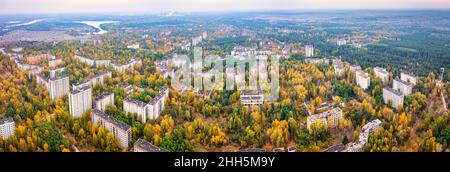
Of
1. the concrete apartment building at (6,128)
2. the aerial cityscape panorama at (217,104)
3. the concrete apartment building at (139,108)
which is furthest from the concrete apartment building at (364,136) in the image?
the concrete apartment building at (6,128)

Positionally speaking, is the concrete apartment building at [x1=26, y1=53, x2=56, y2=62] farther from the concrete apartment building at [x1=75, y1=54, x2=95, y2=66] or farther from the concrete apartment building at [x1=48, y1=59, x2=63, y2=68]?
the concrete apartment building at [x1=75, y1=54, x2=95, y2=66]

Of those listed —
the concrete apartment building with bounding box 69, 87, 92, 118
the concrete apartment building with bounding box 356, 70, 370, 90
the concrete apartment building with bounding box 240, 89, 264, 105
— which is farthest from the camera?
the concrete apartment building with bounding box 356, 70, 370, 90

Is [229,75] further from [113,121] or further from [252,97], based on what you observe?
[113,121]

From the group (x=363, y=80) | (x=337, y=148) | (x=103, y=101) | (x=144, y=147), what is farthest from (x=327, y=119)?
(x=103, y=101)

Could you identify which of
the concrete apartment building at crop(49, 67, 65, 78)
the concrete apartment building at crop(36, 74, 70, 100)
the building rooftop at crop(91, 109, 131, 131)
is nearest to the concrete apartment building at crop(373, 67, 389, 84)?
the building rooftop at crop(91, 109, 131, 131)

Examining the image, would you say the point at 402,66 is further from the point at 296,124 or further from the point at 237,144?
the point at 237,144
